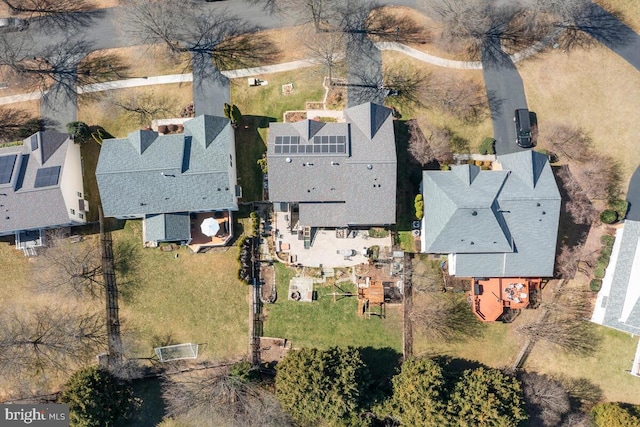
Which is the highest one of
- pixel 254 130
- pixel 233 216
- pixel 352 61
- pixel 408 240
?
pixel 352 61

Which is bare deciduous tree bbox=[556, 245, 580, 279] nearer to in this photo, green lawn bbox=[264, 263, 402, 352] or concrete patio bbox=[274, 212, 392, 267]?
green lawn bbox=[264, 263, 402, 352]

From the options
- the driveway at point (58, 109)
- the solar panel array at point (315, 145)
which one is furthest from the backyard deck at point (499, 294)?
the driveway at point (58, 109)

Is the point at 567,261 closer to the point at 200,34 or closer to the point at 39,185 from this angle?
the point at 200,34

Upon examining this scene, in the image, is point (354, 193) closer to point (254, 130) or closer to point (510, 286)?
point (254, 130)

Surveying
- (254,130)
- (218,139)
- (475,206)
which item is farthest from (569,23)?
(218,139)

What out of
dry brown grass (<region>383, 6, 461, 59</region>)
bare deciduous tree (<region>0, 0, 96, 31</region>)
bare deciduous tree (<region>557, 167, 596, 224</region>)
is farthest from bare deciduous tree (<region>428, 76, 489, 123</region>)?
bare deciduous tree (<region>0, 0, 96, 31</region>)

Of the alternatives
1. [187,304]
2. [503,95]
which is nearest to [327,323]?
[187,304]

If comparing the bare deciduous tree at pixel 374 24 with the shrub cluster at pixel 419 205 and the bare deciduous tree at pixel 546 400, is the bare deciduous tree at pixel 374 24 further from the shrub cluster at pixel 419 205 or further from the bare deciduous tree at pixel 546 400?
the bare deciduous tree at pixel 546 400
